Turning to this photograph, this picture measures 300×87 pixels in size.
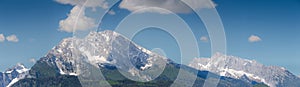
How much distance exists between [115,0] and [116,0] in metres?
0.15

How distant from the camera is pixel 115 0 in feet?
60.7

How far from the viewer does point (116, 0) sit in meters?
18.4
